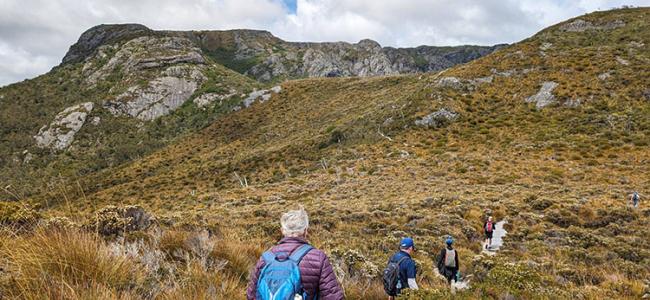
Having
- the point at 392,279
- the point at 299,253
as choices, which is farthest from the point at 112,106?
the point at 299,253

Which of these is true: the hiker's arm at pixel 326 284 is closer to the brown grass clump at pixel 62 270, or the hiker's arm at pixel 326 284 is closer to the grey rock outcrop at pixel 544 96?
the brown grass clump at pixel 62 270

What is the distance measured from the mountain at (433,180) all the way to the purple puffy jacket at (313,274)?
5.52ft

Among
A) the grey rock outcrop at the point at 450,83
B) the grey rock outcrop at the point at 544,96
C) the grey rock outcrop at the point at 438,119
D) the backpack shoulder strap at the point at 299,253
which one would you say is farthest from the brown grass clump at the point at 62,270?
the grey rock outcrop at the point at 450,83

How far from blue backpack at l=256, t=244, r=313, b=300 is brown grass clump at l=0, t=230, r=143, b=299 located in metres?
1.60

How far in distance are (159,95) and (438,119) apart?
8433cm

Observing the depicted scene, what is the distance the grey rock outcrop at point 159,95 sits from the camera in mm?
97838

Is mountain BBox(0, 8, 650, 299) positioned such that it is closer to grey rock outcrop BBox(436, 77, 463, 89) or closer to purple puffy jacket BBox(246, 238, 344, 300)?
grey rock outcrop BBox(436, 77, 463, 89)

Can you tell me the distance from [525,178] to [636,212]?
10.2m

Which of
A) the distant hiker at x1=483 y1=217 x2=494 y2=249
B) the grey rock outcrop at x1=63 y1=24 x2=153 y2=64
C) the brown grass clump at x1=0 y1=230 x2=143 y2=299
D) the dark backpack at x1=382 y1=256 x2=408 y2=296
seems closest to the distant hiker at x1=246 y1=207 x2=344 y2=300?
the brown grass clump at x1=0 y1=230 x2=143 y2=299

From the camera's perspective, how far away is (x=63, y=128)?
291ft

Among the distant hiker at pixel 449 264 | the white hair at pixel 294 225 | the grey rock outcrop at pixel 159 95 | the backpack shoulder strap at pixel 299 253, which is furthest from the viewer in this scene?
the grey rock outcrop at pixel 159 95

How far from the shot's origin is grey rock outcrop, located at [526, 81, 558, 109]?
136 feet

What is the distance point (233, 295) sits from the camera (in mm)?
4906

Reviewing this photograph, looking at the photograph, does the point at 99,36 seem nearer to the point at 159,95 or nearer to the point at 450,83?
the point at 159,95
